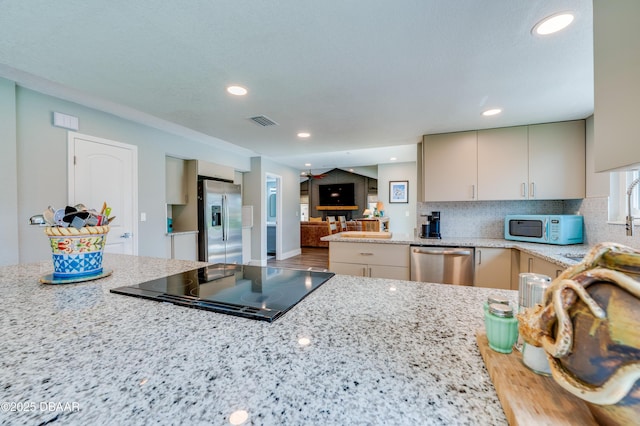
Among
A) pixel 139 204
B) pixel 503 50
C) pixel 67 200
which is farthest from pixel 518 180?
pixel 67 200

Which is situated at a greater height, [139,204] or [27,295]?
[139,204]

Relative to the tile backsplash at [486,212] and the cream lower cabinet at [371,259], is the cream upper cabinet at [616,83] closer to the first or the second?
the cream lower cabinet at [371,259]

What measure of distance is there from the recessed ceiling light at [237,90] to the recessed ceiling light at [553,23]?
1756 mm

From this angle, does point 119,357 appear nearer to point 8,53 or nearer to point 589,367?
point 589,367

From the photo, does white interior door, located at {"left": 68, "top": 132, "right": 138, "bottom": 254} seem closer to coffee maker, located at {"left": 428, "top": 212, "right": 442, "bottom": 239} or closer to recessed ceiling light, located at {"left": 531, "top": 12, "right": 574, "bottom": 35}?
coffee maker, located at {"left": 428, "top": 212, "right": 442, "bottom": 239}

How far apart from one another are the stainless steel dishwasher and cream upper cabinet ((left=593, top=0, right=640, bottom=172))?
1.87 meters

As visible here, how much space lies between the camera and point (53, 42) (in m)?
1.39

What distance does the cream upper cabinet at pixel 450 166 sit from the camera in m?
2.89

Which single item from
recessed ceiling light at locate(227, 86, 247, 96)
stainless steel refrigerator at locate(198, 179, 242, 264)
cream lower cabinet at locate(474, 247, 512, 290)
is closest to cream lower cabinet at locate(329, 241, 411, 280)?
cream lower cabinet at locate(474, 247, 512, 290)

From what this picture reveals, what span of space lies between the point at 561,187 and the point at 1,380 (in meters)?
3.74

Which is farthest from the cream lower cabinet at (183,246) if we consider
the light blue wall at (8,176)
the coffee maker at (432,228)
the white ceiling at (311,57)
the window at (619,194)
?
the window at (619,194)

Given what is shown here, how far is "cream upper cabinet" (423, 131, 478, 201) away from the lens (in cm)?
289

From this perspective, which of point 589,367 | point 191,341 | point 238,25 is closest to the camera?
point 589,367

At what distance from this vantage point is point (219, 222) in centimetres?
430
